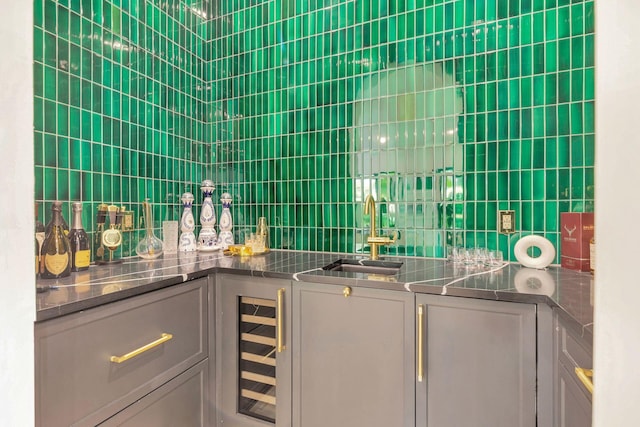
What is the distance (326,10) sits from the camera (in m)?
2.01

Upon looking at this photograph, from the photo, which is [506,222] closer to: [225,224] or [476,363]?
[476,363]

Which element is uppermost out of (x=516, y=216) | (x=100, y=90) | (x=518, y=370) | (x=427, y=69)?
(x=427, y=69)

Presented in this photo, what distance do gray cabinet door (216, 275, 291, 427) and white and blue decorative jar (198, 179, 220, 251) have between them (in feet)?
1.84

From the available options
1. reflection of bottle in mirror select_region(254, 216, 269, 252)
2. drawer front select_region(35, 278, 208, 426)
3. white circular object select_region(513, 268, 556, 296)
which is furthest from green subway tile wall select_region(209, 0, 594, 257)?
drawer front select_region(35, 278, 208, 426)

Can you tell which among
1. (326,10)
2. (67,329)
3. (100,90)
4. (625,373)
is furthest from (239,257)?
(625,373)

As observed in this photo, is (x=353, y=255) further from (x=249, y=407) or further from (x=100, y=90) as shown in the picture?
(x=100, y=90)

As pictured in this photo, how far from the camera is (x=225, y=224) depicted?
2.13m

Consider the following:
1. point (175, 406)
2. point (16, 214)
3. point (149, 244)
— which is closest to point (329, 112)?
point (149, 244)

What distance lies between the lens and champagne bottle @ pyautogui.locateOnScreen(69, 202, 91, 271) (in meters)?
1.39

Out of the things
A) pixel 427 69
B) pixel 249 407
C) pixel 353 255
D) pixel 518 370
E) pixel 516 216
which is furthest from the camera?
pixel 353 255

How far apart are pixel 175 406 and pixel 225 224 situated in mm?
1042

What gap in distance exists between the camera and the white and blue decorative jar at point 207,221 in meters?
2.03

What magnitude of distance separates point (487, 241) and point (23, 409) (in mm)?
1736

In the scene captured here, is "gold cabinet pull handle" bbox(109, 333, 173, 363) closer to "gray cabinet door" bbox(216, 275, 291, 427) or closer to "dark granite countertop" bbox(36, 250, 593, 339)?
"dark granite countertop" bbox(36, 250, 593, 339)
